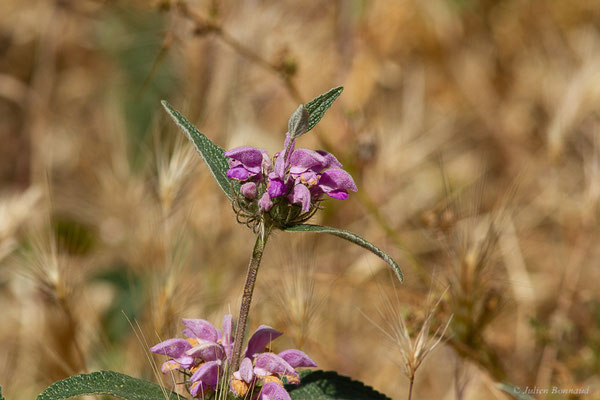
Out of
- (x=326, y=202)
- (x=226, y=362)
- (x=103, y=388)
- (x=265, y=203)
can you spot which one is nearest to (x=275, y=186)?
(x=265, y=203)

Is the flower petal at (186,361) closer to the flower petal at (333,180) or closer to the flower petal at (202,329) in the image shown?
the flower petal at (202,329)

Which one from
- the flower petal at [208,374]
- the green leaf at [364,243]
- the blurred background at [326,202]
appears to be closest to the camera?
the green leaf at [364,243]

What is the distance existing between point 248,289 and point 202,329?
4.9 inches

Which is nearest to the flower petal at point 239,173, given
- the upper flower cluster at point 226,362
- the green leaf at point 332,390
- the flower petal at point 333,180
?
the flower petal at point 333,180

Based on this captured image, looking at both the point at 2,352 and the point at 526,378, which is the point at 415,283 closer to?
the point at 526,378

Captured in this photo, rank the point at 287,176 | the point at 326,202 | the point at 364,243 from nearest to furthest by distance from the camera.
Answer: the point at 364,243 < the point at 287,176 < the point at 326,202

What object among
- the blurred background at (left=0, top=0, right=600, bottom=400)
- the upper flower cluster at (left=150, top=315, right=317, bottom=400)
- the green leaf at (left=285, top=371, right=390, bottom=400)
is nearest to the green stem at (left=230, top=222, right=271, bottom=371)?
the upper flower cluster at (left=150, top=315, right=317, bottom=400)

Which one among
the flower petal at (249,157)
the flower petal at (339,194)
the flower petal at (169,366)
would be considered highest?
the flower petal at (249,157)

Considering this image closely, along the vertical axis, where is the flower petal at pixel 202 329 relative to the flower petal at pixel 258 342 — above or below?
above

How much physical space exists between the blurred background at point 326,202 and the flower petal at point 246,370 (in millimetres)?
337

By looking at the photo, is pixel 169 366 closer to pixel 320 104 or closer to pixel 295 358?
pixel 295 358

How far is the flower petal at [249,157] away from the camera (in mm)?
919

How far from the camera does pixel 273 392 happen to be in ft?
2.96

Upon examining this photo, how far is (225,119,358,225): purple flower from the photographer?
Answer: 911 millimetres
